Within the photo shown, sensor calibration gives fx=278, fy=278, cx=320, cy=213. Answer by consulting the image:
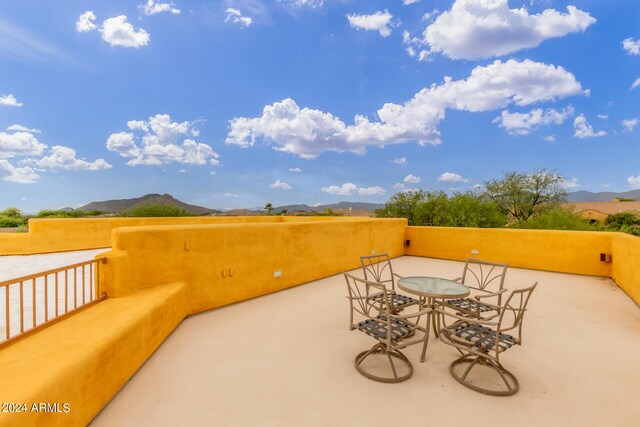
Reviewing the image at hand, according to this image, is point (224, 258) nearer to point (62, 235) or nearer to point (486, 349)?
point (486, 349)

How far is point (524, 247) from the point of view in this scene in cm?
700

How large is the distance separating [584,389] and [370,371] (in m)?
1.79

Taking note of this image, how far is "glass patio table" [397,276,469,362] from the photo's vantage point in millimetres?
2851

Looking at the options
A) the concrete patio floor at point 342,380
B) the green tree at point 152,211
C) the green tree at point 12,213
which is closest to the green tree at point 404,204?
the concrete patio floor at point 342,380

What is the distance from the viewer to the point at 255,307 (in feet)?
14.1

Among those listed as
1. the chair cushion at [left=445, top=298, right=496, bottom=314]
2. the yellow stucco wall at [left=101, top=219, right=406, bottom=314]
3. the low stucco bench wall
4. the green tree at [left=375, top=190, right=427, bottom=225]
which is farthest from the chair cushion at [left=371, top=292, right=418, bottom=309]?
the green tree at [left=375, top=190, right=427, bottom=225]

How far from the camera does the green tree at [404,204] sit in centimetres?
1652

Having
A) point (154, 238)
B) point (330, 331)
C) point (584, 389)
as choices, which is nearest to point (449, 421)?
point (584, 389)

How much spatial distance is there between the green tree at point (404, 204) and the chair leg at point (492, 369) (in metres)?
13.9

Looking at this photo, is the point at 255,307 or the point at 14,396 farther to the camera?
the point at 255,307

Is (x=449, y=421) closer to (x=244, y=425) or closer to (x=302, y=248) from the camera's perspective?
(x=244, y=425)

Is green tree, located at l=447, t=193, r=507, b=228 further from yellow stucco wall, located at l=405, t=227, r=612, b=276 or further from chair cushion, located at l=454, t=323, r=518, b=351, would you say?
chair cushion, located at l=454, t=323, r=518, b=351

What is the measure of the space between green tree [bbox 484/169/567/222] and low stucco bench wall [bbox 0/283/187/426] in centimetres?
2545

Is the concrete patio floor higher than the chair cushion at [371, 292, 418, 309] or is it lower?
lower
